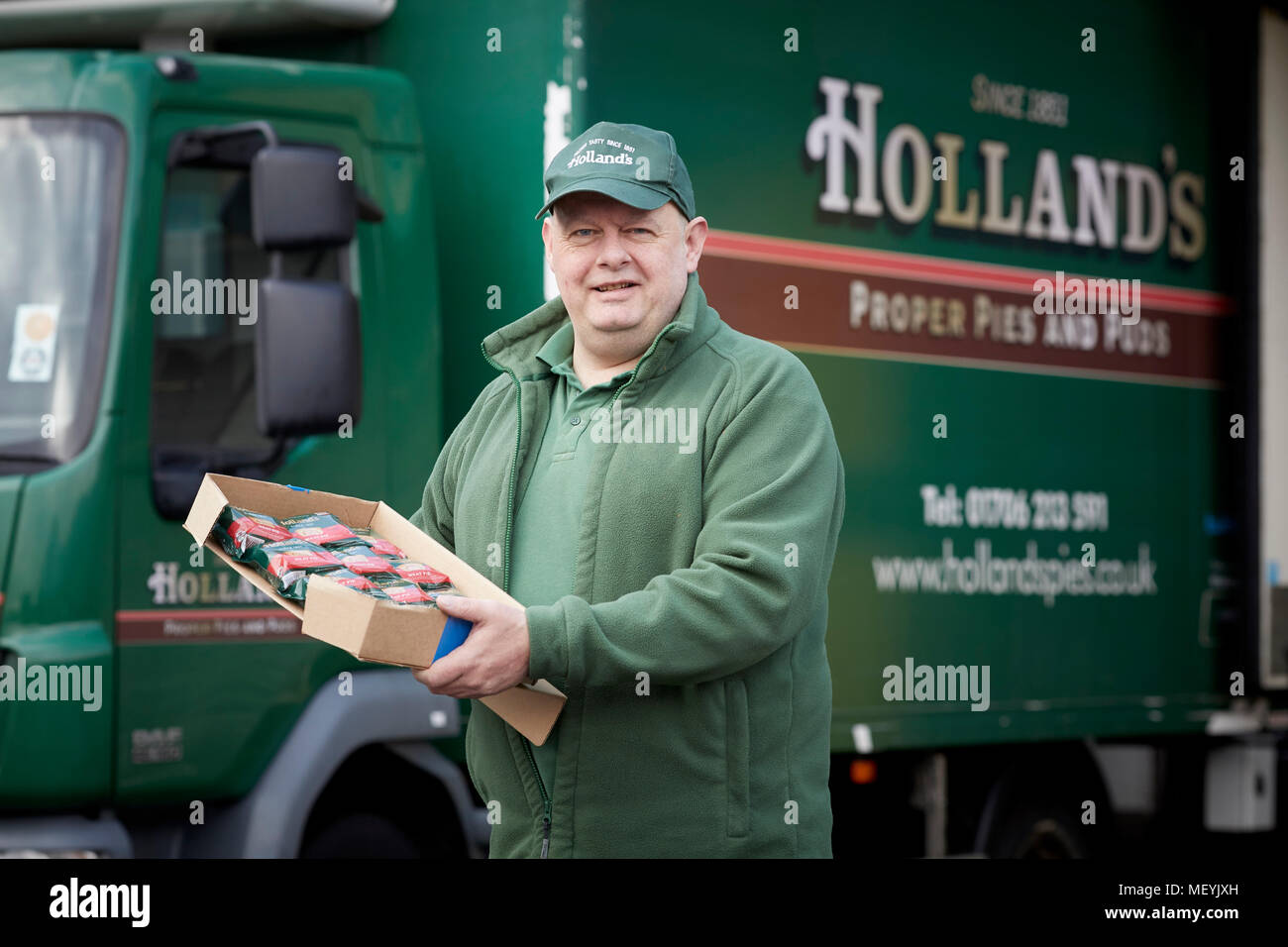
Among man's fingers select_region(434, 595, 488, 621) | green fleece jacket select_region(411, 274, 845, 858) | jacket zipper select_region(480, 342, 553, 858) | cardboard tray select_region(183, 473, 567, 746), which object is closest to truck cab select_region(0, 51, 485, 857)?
cardboard tray select_region(183, 473, 567, 746)

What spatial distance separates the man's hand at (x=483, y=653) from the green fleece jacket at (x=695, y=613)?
2.0 inches

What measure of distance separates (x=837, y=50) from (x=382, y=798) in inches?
102

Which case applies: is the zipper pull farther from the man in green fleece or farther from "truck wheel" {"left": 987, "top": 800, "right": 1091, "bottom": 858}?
"truck wheel" {"left": 987, "top": 800, "right": 1091, "bottom": 858}

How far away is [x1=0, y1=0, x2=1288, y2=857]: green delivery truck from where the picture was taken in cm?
440

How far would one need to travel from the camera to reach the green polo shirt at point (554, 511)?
3051 millimetres

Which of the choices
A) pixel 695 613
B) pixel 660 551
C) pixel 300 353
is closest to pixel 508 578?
pixel 660 551

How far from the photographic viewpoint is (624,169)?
9.80ft

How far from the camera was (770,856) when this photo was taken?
3029mm

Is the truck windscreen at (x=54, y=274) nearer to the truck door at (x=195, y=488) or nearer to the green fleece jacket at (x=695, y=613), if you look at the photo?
the truck door at (x=195, y=488)

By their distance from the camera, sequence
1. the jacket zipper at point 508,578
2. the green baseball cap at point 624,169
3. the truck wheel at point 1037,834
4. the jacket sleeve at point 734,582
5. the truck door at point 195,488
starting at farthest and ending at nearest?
the truck wheel at point 1037,834 → the truck door at point 195,488 → the jacket zipper at point 508,578 → the green baseball cap at point 624,169 → the jacket sleeve at point 734,582

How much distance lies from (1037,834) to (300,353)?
3.27 meters

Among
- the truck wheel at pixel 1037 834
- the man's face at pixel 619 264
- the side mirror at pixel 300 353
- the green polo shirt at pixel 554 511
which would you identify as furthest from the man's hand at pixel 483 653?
the truck wheel at pixel 1037 834
